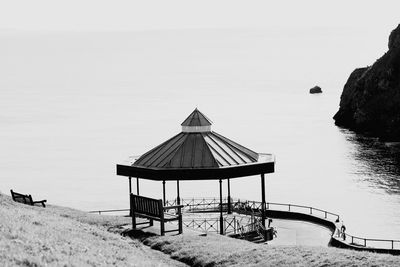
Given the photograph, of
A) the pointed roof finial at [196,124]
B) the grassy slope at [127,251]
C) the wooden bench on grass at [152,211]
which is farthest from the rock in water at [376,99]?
the grassy slope at [127,251]

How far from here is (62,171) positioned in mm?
116875

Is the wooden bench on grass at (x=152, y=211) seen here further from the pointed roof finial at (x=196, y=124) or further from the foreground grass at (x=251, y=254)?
the pointed roof finial at (x=196, y=124)

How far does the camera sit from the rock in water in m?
165

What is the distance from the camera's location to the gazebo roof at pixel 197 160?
39656mm

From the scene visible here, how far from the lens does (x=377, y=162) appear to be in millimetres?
123438

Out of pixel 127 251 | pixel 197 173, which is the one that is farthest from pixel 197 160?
pixel 127 251

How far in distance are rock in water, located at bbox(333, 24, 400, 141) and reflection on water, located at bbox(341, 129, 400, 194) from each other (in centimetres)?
719

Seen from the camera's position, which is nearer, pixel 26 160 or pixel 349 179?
pixel 349 179

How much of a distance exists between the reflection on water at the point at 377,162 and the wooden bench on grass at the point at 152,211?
7031cm

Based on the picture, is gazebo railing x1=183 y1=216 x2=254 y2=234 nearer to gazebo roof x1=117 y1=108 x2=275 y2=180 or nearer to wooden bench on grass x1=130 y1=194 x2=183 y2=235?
gazebo roof x1=117 y1=108 x2=275 y2=180

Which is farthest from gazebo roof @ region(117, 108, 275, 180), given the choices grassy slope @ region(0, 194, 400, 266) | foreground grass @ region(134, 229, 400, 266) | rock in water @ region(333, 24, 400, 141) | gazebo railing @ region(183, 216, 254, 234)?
rock in water @ region(333, 24, 400, 141)

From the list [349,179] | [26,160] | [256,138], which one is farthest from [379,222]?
[256,138]

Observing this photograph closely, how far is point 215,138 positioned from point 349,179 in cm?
7161

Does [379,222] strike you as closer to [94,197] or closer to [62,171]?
[94,197]
